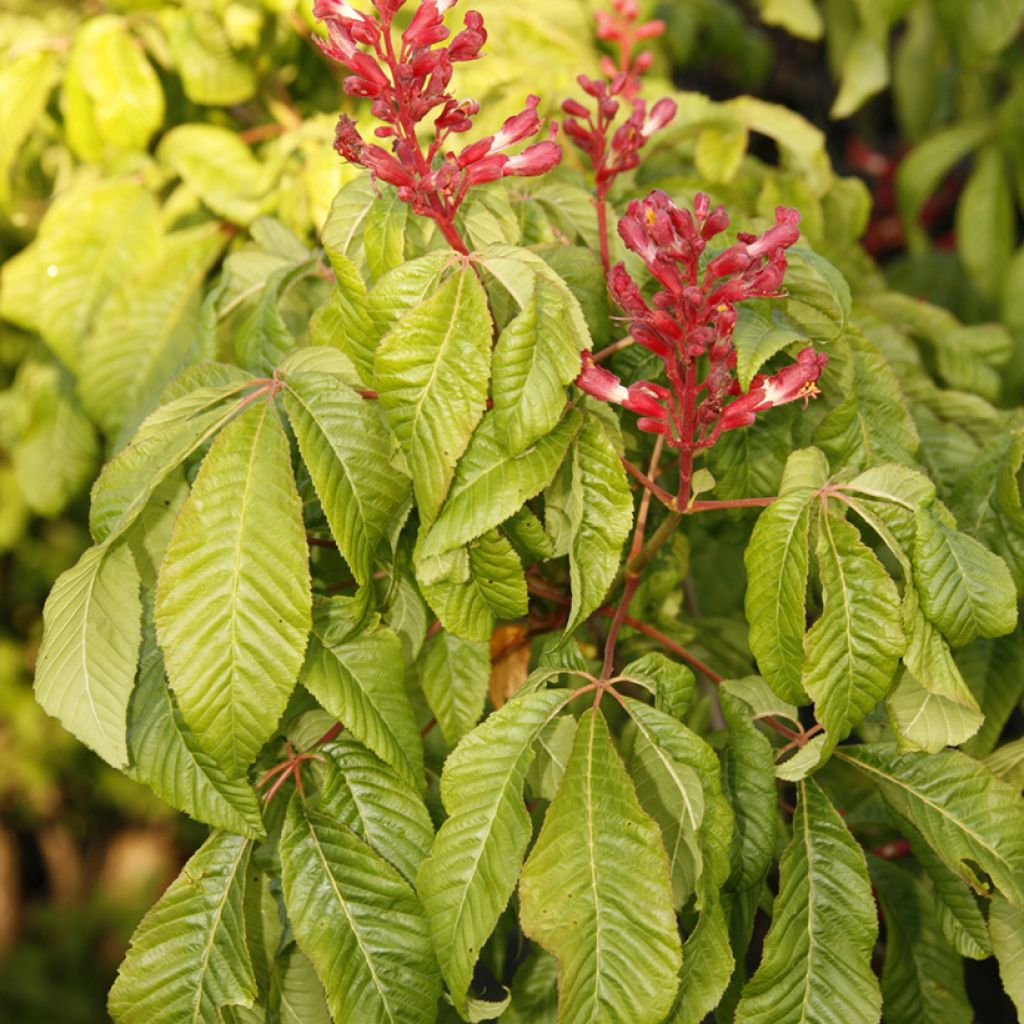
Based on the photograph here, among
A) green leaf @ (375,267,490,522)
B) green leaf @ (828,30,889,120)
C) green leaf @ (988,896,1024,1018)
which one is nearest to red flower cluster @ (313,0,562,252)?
green leaf @ (375,267,490,522)

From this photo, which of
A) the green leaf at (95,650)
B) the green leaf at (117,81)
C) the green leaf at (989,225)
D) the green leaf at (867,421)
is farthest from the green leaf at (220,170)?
the green leaf at (989,225)

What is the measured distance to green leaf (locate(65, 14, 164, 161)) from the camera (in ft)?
5.67

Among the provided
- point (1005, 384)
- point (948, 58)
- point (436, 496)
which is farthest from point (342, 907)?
point (948, 58)

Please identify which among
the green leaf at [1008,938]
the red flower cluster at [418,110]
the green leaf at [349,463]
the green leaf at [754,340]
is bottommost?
the green leaf at [1008,938]

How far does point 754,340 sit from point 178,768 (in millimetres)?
649

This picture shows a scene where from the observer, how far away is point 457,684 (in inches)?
44.8

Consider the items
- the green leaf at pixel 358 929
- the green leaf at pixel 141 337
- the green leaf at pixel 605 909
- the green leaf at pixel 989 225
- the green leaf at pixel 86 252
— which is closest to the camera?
the green leaf at pixel 605 909

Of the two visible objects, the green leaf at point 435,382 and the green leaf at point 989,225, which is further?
the green leaf at point 989,225

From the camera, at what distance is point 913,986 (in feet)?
3.84

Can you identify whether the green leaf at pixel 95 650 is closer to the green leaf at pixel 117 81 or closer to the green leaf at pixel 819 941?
the green leaf at pixel 819 941

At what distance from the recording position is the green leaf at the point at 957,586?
0.92 m

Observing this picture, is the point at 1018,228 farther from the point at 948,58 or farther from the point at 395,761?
the point at 395,761

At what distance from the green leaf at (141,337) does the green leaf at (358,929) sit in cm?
80

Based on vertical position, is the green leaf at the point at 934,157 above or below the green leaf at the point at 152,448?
below
